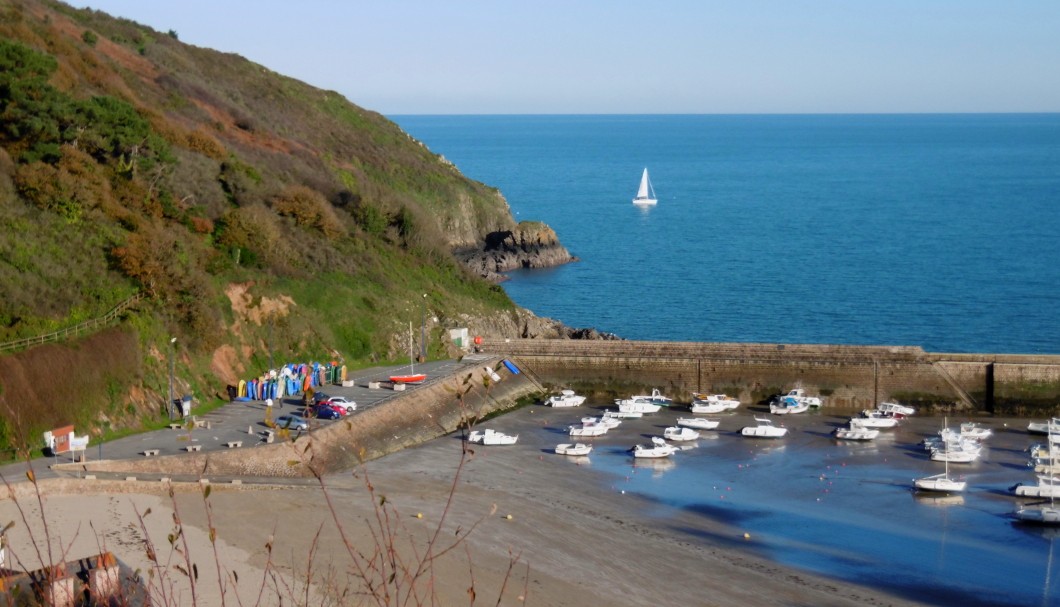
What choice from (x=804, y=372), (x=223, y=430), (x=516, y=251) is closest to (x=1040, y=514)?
(x=804, y=372)

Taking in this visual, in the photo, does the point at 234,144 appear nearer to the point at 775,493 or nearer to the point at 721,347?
the point at 721,347

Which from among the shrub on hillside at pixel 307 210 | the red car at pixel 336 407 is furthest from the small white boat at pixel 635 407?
the shrub on hillside at pixel 307 210

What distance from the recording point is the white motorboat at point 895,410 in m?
46.9

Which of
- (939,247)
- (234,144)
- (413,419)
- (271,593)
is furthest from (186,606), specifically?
(939,247)

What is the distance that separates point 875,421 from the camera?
45.4 m

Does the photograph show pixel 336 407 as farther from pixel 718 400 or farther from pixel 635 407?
pixel 718 400

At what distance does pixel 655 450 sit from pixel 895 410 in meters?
11.4

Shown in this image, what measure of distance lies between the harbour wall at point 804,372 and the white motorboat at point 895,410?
94 centimetres

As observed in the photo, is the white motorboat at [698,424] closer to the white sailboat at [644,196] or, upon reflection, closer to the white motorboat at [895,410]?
the white motorboat at [895,410]

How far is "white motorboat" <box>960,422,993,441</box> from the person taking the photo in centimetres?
4310

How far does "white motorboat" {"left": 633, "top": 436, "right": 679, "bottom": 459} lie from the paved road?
271 inches

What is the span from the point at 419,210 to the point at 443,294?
458 inches

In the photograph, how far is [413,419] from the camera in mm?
43469

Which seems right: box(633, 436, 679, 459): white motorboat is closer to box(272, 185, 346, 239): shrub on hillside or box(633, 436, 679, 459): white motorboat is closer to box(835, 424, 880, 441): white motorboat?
box(835, 424, 880, 441): white motorboat
